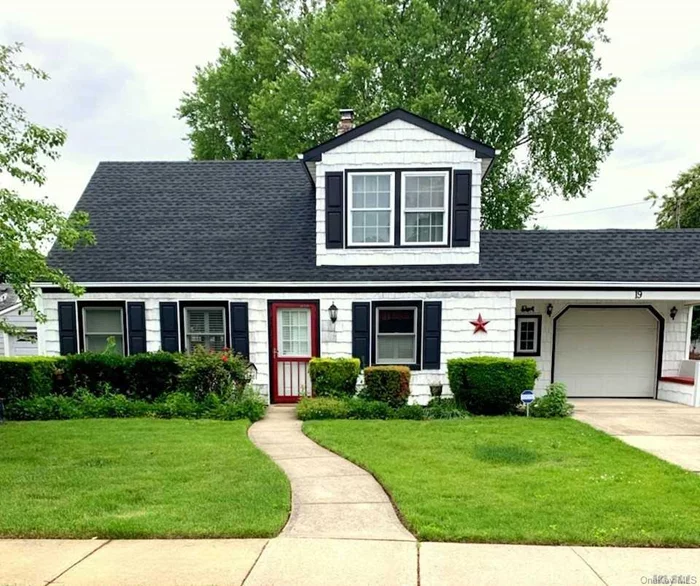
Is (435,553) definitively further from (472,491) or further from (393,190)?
(393,190)

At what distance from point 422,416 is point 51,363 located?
704 centimetres

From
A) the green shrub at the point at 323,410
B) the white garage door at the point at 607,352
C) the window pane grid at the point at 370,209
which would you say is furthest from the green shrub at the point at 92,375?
the white garage door at the point at 607,352

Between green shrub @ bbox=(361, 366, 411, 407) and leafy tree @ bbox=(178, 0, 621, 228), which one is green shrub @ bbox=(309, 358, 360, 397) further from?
leafy tree @ bbox=(178, 0, 621, 228)

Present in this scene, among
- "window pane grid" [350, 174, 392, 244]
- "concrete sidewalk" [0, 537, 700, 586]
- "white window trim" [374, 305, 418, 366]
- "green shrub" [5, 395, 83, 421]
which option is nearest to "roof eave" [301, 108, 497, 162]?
"window pane grid" [350, 174, 392, 244]

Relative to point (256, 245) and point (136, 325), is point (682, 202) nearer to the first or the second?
point (256, 245)

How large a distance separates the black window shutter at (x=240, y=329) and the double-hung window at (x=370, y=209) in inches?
106

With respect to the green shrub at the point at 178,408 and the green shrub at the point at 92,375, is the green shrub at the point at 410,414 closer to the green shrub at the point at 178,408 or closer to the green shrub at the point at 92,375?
the green shrub at the point at 178,408

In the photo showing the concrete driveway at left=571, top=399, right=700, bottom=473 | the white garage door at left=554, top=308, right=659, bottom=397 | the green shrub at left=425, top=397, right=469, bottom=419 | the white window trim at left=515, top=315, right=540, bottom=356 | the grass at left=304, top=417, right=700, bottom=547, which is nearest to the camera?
the grass at left=304, top=417, right=700, bottom=547

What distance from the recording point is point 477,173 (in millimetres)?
9602

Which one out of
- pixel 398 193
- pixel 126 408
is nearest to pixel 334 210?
pixel 398 193

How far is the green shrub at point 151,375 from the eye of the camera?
8.80m

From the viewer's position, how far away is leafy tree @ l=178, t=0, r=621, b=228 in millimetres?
16688

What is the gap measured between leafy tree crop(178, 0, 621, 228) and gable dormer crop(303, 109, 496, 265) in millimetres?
7014

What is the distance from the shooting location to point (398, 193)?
9.68m
